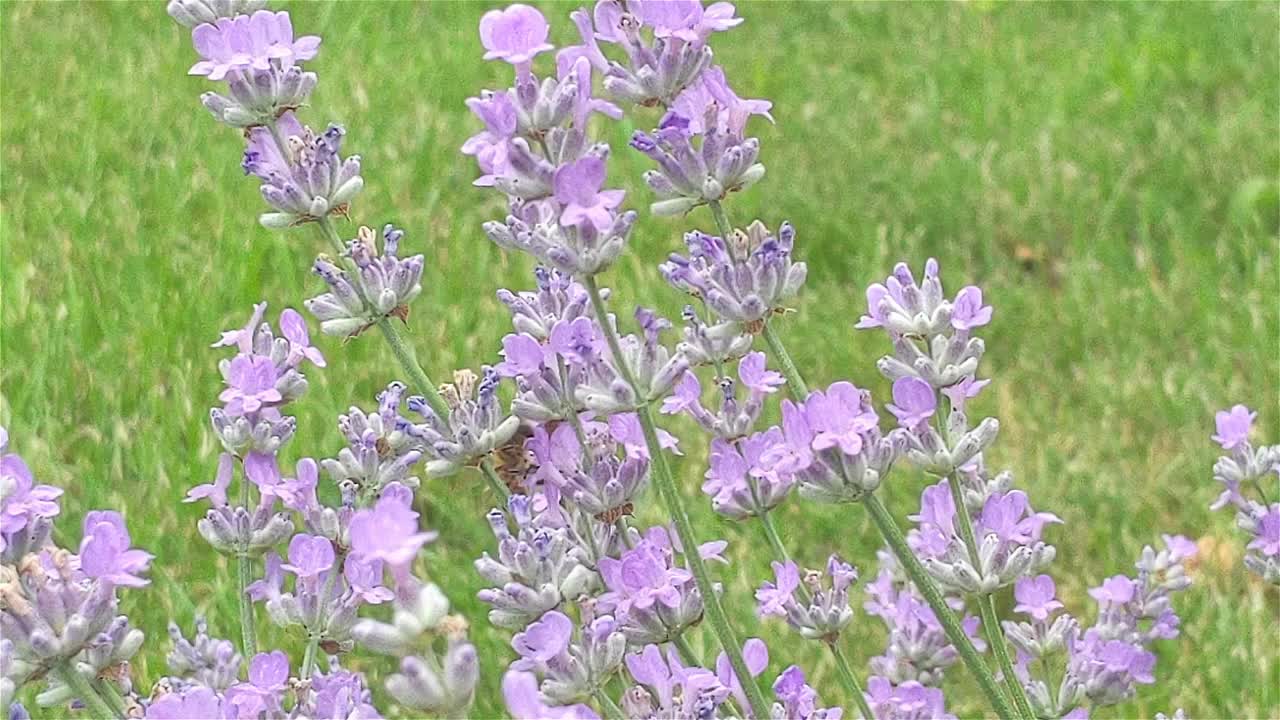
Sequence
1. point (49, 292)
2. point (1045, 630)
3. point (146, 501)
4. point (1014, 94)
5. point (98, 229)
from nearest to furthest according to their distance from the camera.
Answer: point (1045, 630), point (146, 501), point (49, 292), point (98, 229), point (1014, 94)

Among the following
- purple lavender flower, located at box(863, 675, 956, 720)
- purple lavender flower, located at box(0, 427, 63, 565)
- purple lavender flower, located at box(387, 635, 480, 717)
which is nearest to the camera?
purple lavender flower, located at box(387, 635, 480, 717)

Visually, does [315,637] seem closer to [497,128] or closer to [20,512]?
[20,512]

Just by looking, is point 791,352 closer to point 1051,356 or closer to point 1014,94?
point 1051,356

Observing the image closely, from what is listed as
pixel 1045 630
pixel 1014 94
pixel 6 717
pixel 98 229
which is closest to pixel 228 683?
pixel 6 717

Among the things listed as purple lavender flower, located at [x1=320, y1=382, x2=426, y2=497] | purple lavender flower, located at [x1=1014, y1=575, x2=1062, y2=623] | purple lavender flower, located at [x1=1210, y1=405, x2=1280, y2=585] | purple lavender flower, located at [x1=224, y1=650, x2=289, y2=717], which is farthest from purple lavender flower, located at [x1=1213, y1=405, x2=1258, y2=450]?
purple lavender flower, located at [x1=224, y1=650, x2=289, y2=717]

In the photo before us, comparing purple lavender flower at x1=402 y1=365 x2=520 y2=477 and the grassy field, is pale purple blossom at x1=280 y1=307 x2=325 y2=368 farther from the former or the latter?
the grassy field

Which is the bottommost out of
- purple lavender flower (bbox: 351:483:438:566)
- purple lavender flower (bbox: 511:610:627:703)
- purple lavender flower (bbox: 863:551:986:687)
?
purple lavender flower (bbox: 863:551:986:687)

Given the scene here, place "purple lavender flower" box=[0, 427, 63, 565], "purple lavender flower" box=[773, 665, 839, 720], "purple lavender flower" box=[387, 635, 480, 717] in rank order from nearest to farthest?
1. "purple lavender flower" box=[387, 635, 480, 717]
2. "purple lavender flower" box=[0, 427, 63, 565]
3. "purple lavender flower" box=[773, 665, 839, 720]

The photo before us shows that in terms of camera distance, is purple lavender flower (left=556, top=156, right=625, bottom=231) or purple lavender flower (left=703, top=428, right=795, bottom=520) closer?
purple lavender flower (left=556, top=156, right=625, bottom=231)
